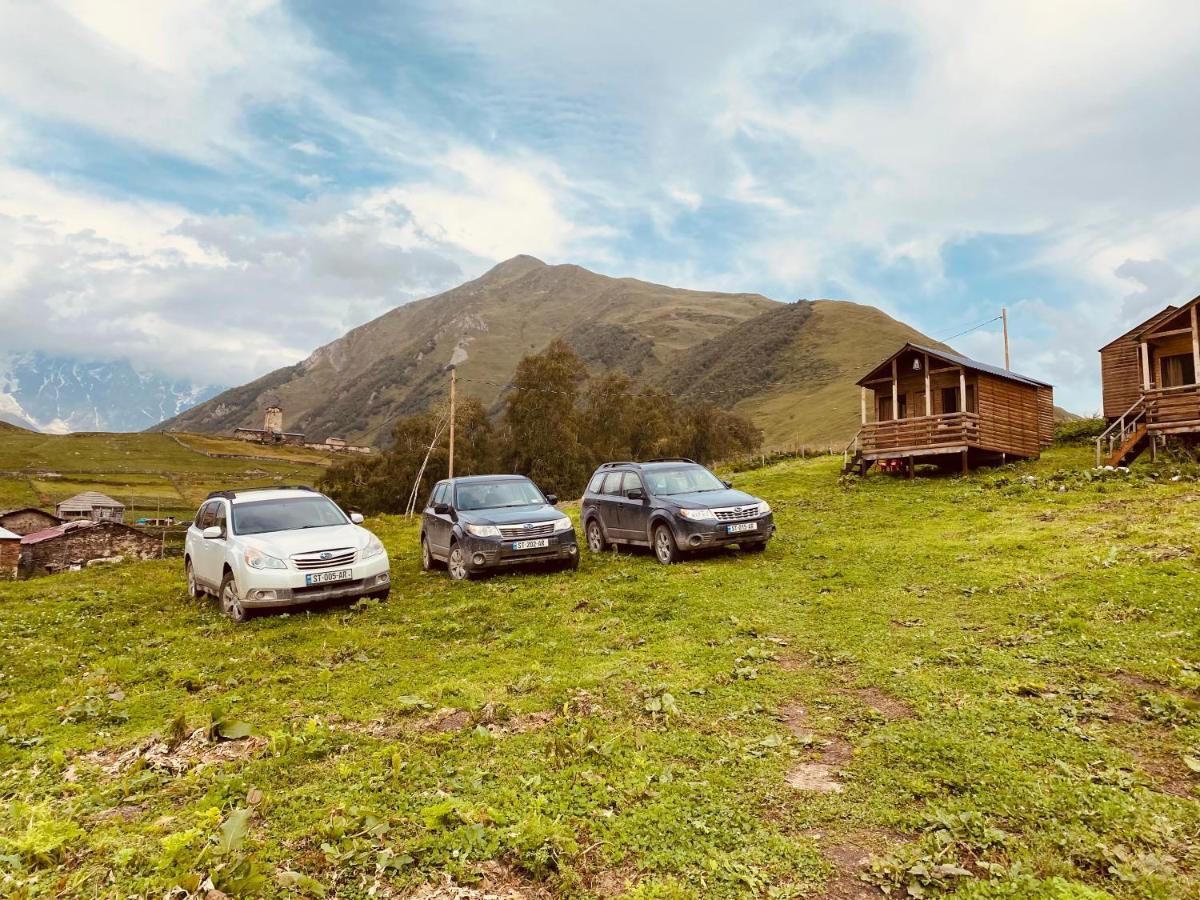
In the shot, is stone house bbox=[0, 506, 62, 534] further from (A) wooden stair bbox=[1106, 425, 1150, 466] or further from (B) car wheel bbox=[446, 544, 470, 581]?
(A) wooden stair bbox=[1106, 425, 1150, 466]

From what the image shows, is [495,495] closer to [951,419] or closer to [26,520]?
[951,419]

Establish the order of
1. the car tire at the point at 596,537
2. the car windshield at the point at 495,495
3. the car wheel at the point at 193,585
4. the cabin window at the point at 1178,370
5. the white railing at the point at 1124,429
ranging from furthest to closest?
the cabin window at the point at 1178,370
the white railing at the point at 1124,429
the car tire at the point at 596,537
the car windshield at the point at 495,495
the car wheel at the point at 193,585

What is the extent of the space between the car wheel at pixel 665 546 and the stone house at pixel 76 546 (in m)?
47.6

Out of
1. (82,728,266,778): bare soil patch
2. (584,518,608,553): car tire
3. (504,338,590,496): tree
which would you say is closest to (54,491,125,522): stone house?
(504,338,590,496): tree

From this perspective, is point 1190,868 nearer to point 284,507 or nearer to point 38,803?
point 38,803

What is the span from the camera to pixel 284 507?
11.6 metres

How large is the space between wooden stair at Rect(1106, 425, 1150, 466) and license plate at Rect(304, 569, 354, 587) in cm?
2188

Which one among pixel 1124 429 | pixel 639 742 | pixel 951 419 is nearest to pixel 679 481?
pixel 639 742

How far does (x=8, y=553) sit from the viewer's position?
43.4 meters

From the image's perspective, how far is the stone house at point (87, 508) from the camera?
72.4 m

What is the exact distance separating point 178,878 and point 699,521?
34.2 feet

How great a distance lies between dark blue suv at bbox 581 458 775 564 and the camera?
13195 millimetres

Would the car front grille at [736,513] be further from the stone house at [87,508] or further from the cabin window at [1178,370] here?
the stone house at [87,508]

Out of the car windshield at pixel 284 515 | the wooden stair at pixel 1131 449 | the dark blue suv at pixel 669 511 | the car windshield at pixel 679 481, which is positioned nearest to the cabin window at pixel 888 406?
the wooden stair at pixel 1131 449
